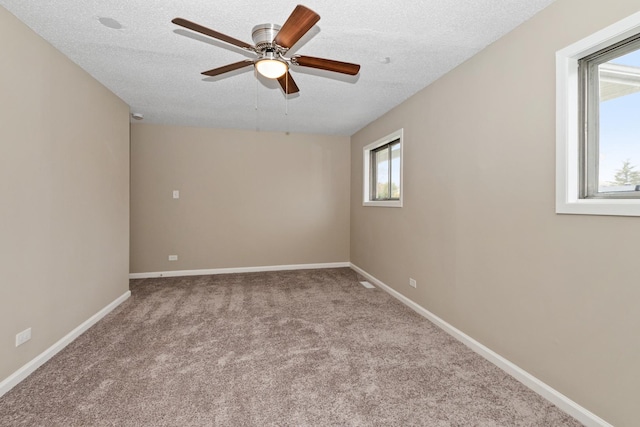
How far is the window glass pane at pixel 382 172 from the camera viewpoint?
4496 millimetres

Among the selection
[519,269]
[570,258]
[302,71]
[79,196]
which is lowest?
[519,269]

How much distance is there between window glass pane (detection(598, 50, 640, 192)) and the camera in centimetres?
157

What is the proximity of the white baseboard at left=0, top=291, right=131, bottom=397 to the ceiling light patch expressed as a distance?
2517 millimetres

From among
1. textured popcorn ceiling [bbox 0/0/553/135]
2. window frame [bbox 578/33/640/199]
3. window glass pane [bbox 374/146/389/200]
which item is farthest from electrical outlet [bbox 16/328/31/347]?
window glass pane [bbox 374/146/389/200]

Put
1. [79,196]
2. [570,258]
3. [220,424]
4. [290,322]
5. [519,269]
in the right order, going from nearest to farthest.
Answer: [220,424], [570,258], [519,269], [79,196], [290,322]

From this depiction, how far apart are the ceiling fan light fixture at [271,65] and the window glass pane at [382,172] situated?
2.76 meters

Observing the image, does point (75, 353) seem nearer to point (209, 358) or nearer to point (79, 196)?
point (209, 358)

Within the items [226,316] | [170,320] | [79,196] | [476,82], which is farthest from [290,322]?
[476,82]

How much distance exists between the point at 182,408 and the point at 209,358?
1.89 feet

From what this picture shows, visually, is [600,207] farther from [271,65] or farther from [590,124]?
[271,65]

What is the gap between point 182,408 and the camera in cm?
178

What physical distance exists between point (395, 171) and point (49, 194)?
12.3ft

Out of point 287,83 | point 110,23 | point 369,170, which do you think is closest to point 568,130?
point 287,83

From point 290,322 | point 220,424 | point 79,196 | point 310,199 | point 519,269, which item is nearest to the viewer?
point 220,424
